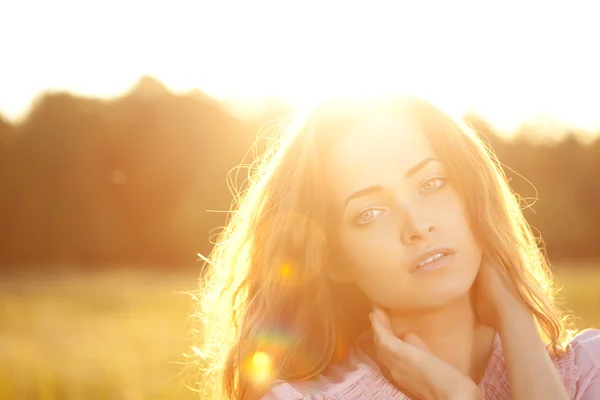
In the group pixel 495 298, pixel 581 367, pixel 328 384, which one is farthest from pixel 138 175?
pixel 581 367

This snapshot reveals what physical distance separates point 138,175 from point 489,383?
28977mm

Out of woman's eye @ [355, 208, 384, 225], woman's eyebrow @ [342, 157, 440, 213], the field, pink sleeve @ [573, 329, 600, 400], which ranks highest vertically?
the field

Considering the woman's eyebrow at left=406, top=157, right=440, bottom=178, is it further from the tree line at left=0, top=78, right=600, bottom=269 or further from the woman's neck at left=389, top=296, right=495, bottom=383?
the tree line at left=0, top=78, right=600, bottom=269

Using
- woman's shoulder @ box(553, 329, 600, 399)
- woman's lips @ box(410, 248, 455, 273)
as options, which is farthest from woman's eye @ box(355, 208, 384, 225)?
woman's shoulder @ box(553, 329, 600, 399)

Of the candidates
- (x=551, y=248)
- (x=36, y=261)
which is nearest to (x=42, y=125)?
(x=36, y=261)

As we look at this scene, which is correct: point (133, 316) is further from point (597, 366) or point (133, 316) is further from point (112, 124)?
point (112, 124)

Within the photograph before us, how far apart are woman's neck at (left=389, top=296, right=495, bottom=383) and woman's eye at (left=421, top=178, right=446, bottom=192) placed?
52 cm

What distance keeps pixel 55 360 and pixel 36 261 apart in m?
21.4

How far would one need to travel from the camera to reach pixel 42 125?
3203 cm

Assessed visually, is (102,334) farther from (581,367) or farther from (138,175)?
(138,175)

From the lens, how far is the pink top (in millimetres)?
3158

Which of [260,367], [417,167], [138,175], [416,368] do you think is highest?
[138,175]

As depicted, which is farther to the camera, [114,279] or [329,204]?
[114,279]

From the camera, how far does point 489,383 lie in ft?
10.5
